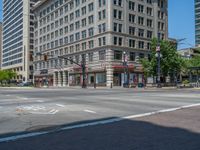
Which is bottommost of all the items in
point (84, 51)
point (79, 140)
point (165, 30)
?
→ point (79, 140)

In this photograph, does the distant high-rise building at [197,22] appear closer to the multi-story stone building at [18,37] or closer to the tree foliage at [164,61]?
the multi-story stone building at [18,37]

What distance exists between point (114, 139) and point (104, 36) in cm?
5615

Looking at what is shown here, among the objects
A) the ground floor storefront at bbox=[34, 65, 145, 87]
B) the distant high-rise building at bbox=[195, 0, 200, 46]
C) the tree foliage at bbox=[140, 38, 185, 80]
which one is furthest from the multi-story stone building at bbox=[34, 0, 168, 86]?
the distant high-rise building at bbox=[195, 0, 200, 46]

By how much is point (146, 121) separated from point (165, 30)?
67.3m

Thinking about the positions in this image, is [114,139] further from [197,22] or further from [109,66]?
[197,22]

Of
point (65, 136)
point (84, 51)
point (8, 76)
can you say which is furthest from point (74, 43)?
point (65, 136)

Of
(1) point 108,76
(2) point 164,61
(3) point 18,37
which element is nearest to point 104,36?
(1) point 108,76

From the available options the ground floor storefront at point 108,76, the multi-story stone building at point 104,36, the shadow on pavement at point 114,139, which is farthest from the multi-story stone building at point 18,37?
the shadow on pavement at point 114,139

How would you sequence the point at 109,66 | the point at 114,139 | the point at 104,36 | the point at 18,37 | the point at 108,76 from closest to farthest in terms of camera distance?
1. the point at 114,139
2. the point at 109,66
3. the point at 108,76
4. the point at 104,36
5. the point at 18,37

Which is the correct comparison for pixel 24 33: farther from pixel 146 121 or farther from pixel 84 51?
pixel 146 121

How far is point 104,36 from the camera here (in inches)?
2463

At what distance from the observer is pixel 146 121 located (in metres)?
10.2

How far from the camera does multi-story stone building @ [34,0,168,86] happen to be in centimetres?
6219

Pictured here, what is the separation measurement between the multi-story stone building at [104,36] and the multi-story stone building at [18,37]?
40.3 meters
